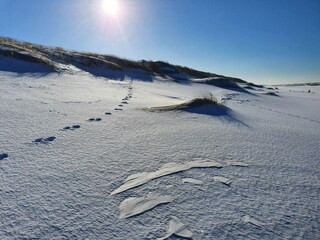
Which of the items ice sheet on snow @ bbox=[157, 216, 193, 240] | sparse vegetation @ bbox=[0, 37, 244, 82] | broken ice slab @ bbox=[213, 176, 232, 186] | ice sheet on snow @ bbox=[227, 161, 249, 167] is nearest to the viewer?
ice sheet on snow @ bbox=[157, 216, 193, 240]

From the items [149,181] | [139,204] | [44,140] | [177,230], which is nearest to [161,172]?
[149,181]

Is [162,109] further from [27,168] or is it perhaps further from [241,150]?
[27,168]

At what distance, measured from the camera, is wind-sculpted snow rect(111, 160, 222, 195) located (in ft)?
5.32

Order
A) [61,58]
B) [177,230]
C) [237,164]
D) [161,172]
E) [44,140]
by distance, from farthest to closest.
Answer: [61,58] < [44,140] < [237,164] < [161,172] < [177,230]

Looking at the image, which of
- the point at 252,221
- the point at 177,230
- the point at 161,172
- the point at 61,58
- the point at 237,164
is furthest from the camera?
the point at 61,58

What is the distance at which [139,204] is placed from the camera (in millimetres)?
1436

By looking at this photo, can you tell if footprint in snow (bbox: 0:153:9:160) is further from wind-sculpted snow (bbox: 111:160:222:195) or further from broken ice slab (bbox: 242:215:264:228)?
broken ice slab (bbox: 242:215:264:228)

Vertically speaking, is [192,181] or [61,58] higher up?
[61,58]

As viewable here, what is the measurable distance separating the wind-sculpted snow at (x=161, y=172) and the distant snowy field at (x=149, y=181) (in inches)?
0.9

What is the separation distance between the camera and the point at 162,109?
4.04 m

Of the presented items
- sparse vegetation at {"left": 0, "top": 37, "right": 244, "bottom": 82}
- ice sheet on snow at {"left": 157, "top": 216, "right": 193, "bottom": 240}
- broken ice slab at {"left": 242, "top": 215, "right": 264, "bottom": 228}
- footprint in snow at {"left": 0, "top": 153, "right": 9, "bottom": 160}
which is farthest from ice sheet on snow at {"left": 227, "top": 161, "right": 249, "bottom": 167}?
sparse vegetation at {"left": 0, "top": 37, "right": 244, "bottom": 82}

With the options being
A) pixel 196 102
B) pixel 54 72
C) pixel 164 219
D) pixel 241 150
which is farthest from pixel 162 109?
pixel 54 72

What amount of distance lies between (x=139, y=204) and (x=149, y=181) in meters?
0.27

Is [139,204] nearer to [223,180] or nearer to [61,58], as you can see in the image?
[223,180]
